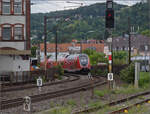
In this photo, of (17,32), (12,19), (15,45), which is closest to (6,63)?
(15,45)

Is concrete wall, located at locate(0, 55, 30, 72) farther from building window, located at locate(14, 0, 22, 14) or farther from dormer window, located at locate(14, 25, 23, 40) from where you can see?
building window, located at locate(14, 0, 22, 14)

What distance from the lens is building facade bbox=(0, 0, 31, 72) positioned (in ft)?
116

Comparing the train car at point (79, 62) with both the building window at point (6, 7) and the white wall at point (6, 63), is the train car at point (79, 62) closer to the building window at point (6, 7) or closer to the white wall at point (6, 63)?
the white wall at point (6, 63)

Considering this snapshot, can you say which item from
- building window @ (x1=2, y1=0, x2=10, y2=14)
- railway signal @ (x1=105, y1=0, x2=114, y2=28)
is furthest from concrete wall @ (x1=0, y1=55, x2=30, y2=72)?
railway signal @ (x1=105, y1=0, x2=114, y2=28)

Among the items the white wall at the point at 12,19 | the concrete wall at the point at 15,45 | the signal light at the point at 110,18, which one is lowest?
the concrete wall at the point at 15,45

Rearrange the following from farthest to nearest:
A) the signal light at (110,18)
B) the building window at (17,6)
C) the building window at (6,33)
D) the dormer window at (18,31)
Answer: the dormer window at (18,31) < the building window at (17,6) < the building window at (6,33) < the signal light at (110,18)

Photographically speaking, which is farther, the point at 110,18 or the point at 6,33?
the point at 6,33

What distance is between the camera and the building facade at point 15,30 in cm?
3522

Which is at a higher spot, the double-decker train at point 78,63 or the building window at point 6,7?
the building window at point 6,7

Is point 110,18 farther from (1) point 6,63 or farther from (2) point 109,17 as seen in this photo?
(1) point 6,63

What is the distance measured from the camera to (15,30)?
117 feet

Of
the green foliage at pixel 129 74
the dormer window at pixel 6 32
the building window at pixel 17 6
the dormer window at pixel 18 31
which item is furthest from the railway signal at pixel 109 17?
the dormer window at pixel 6 32

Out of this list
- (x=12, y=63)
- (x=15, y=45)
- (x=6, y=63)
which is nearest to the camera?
(x=6, y=63)

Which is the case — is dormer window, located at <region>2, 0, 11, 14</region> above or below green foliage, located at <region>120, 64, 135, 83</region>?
above
